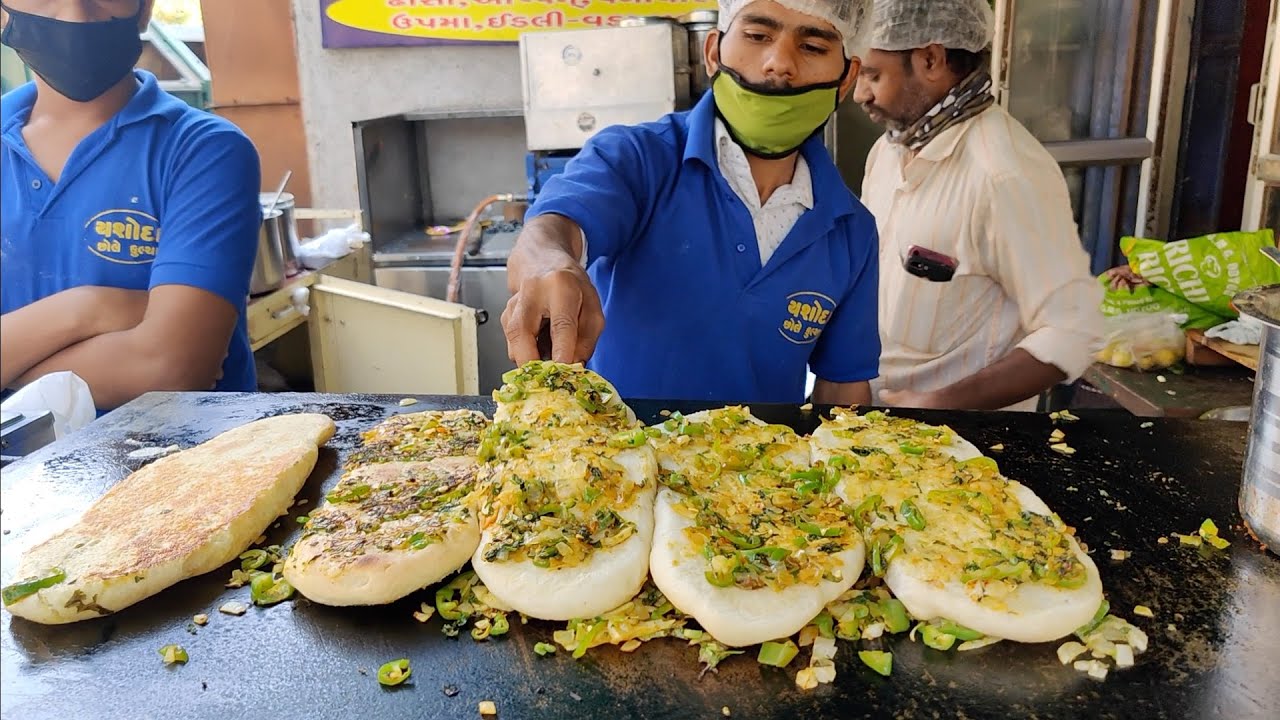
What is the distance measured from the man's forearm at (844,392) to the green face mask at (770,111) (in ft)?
2.15

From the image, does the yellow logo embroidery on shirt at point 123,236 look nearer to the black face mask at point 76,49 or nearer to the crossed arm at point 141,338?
the crossed arm at point 141,338

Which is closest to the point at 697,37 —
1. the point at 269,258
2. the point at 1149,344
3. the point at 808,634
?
the point at 269,258

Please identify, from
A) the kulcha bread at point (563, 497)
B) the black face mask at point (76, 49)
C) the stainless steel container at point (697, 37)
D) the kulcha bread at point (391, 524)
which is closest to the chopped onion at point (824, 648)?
the kulcha bread at point (563, 497)

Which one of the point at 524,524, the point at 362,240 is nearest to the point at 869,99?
the point at 524,524

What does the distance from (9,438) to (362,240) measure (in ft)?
10.6

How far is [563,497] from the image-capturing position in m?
1.31

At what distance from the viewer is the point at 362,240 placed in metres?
4.45

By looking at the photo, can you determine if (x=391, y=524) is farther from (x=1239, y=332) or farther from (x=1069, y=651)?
(x=1239, y=332)

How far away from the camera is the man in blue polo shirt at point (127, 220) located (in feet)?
5.58

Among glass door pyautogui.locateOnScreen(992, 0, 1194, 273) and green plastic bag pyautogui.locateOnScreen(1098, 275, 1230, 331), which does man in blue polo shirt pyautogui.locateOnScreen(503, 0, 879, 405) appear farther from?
glass door pyautogui.locateOnScreen(992, 0, 1194, 273)

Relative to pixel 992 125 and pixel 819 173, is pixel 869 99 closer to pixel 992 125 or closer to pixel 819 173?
pixel 992 125

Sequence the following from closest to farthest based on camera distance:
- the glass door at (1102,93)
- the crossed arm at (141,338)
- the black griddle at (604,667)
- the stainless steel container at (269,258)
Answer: the black griddle at (604,667)
the crossed arm at (141,338)
the stainless steel container at (269,258)
the glass door at (1102,93)

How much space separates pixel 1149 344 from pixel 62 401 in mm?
3217

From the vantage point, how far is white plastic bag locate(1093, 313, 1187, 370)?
3098 mm
